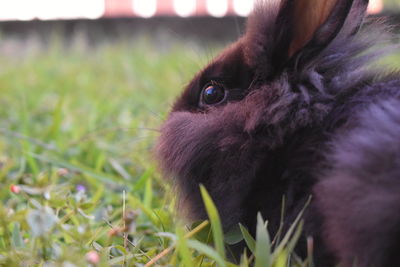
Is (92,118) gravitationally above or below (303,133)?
below

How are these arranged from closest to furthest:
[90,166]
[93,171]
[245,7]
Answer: [93,171]
[90,166]
[245,7]

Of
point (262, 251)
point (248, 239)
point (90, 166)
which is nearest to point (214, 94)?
point (248, 239)

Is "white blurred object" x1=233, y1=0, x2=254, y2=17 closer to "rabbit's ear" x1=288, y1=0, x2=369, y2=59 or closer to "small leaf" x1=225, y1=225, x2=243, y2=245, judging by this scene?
"rabbit's ear" x1=288, y1=0, x2=369, y2=59

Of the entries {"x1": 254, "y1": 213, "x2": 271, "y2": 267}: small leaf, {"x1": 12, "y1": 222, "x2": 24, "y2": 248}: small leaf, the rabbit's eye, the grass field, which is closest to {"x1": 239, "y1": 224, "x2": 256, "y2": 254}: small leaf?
the grass field

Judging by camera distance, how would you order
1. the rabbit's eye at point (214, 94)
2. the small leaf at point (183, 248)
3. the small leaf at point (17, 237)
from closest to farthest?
the small leaf at point (183, 248) → the small leaf at point (17, 237) → the rabbit's eye at point (214, 94)

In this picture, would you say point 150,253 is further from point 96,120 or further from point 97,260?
point 96,120

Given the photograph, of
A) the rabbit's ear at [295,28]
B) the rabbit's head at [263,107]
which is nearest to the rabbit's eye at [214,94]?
the rabbit's head at [263,107]

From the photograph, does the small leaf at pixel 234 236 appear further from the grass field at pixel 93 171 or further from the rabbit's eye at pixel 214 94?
the rabbit's eye at pixel 214 94

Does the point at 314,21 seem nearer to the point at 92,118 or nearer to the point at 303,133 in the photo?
the point at 303,133
